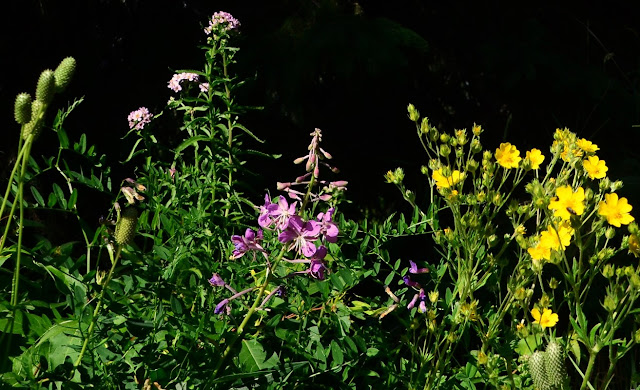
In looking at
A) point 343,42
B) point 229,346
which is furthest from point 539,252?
point 343,42

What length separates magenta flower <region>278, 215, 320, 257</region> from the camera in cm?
140

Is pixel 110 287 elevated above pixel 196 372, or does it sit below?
above

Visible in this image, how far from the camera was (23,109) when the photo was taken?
3.95ft

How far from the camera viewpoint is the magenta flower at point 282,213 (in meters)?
1.42

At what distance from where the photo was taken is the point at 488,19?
3951mm

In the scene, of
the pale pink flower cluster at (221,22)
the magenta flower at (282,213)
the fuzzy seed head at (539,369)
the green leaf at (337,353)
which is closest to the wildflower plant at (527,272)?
the fuzzy seed head at (539,369)

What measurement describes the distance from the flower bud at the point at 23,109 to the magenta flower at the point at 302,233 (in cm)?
47

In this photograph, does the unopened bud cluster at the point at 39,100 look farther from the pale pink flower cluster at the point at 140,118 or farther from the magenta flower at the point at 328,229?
the pale pink flower cluster at the point at 140,118

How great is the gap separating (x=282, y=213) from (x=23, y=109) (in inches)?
19.0

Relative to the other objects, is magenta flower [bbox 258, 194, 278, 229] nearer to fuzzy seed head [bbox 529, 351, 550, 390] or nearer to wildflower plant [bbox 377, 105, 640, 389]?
wildflower plant [bbox 377, 105, 640, 389]

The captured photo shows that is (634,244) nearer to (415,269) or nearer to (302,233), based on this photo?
(415,269)

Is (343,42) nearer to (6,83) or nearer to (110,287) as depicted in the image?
(6,83)

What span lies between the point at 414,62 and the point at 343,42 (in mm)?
560

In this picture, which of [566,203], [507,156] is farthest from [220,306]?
[507,156]
